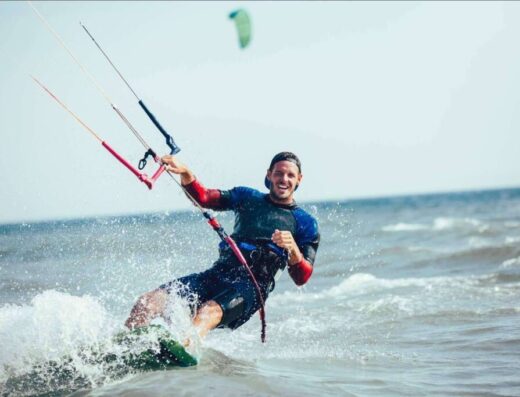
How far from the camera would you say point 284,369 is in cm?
634

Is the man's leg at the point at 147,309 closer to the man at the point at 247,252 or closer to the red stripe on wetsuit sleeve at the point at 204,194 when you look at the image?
the man at the point at 247,252

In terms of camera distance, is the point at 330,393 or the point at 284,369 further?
the point at 284,369

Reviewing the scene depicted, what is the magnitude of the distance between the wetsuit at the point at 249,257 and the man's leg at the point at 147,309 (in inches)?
5.2

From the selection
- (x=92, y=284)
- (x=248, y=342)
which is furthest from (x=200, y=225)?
(x=248, y=342)

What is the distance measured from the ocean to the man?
259mm

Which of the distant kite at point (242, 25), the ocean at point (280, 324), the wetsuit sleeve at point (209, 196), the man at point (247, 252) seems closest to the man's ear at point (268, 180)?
the man at point (247, 252)

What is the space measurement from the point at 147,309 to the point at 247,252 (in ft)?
3.50

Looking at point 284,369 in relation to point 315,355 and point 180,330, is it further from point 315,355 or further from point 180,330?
point 180,330

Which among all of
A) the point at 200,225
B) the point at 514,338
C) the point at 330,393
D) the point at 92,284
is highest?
the point at 200,225

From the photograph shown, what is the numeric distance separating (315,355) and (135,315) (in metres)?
2.62

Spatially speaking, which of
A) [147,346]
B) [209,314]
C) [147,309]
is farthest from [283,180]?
[147,346]

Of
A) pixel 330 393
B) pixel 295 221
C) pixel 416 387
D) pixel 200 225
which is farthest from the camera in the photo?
pixel 200 225

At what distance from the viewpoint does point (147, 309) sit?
5.44 meters

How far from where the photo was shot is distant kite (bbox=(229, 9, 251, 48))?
5969 mm
